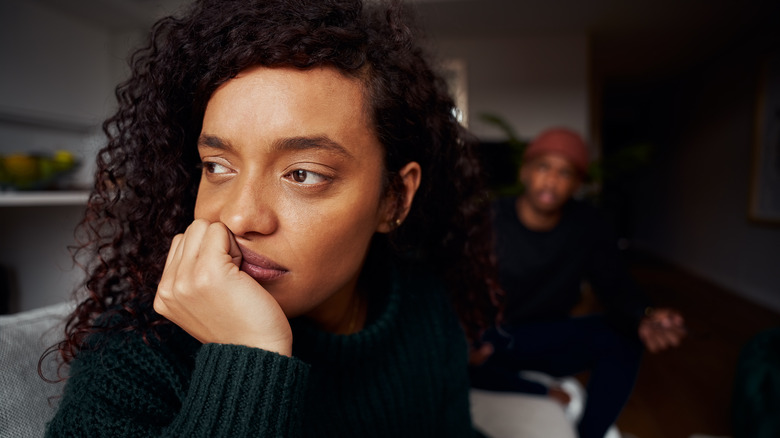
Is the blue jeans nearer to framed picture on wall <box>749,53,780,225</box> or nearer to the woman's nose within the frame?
the woman's nose

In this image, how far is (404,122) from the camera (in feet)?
2.81

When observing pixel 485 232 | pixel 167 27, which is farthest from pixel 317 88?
pixel 485 232

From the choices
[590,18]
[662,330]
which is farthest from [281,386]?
[590,18]

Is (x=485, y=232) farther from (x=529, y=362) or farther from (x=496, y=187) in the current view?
(x=496, y=187)

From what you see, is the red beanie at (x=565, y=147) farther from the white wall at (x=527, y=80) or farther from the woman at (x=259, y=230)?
the white wall at (x=527, y=80)

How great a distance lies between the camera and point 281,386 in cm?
59

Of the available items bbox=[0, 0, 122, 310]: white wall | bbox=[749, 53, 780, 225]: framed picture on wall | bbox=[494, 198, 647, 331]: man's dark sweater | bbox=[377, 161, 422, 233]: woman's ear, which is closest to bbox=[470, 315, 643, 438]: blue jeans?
bbox=[494, 198, 647, 331]: man's dark sweater

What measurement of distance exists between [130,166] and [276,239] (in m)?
0.40

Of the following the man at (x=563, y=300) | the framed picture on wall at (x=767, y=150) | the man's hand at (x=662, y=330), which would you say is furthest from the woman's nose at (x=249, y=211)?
the framed picture on wall at (x=767, y=150)

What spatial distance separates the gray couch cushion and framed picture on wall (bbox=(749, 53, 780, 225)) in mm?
5525

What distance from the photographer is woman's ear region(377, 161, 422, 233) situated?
87 cm

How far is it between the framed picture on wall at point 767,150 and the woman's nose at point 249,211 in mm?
5285

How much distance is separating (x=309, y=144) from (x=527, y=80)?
14.1ft

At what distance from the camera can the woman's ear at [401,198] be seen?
2.87ft
